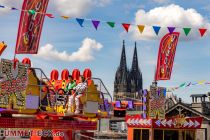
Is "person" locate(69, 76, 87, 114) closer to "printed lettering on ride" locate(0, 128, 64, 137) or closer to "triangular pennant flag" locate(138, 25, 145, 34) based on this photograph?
"printed lettering on ride" locate(0, 128, 64, 137)

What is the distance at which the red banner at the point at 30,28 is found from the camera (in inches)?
489

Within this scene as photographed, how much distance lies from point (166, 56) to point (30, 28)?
40.6 feet

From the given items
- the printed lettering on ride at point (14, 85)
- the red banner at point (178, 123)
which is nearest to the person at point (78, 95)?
the printed lettering on ride at point (14, 85)

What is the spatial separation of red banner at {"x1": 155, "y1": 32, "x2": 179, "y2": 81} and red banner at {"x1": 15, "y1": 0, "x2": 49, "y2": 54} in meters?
11.2

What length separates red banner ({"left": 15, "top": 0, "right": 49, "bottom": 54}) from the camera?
12.4 metres

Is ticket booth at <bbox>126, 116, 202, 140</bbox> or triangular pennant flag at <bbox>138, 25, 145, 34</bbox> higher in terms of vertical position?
triangular pennant flag at <bbox>138, 25, 145, 34</bbox>

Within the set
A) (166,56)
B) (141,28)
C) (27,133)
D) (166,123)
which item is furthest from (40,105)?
(166,56)

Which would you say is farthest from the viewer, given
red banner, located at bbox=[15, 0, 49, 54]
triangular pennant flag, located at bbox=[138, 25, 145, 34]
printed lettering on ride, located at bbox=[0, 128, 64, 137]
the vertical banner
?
the vertical banner

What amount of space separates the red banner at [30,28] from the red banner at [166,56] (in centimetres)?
1122

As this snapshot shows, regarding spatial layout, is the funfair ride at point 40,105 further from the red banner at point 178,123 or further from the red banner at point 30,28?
the red banner at point 178,123

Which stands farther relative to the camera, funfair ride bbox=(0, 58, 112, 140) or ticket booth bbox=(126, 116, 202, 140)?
ticket booth bbox=(126, 116, 202, 140)

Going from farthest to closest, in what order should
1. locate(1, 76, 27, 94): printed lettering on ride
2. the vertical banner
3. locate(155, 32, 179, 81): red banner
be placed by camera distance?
locate(155, 32, 179, 81): red banner < the vertical banner < locate(1, 76, 27, 94): printed lettering on ride

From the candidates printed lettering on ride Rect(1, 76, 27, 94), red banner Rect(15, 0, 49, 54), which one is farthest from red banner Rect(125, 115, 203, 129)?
printed lettering on ride Rect(1, 76, 27, 94)

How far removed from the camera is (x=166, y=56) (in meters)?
23.5
